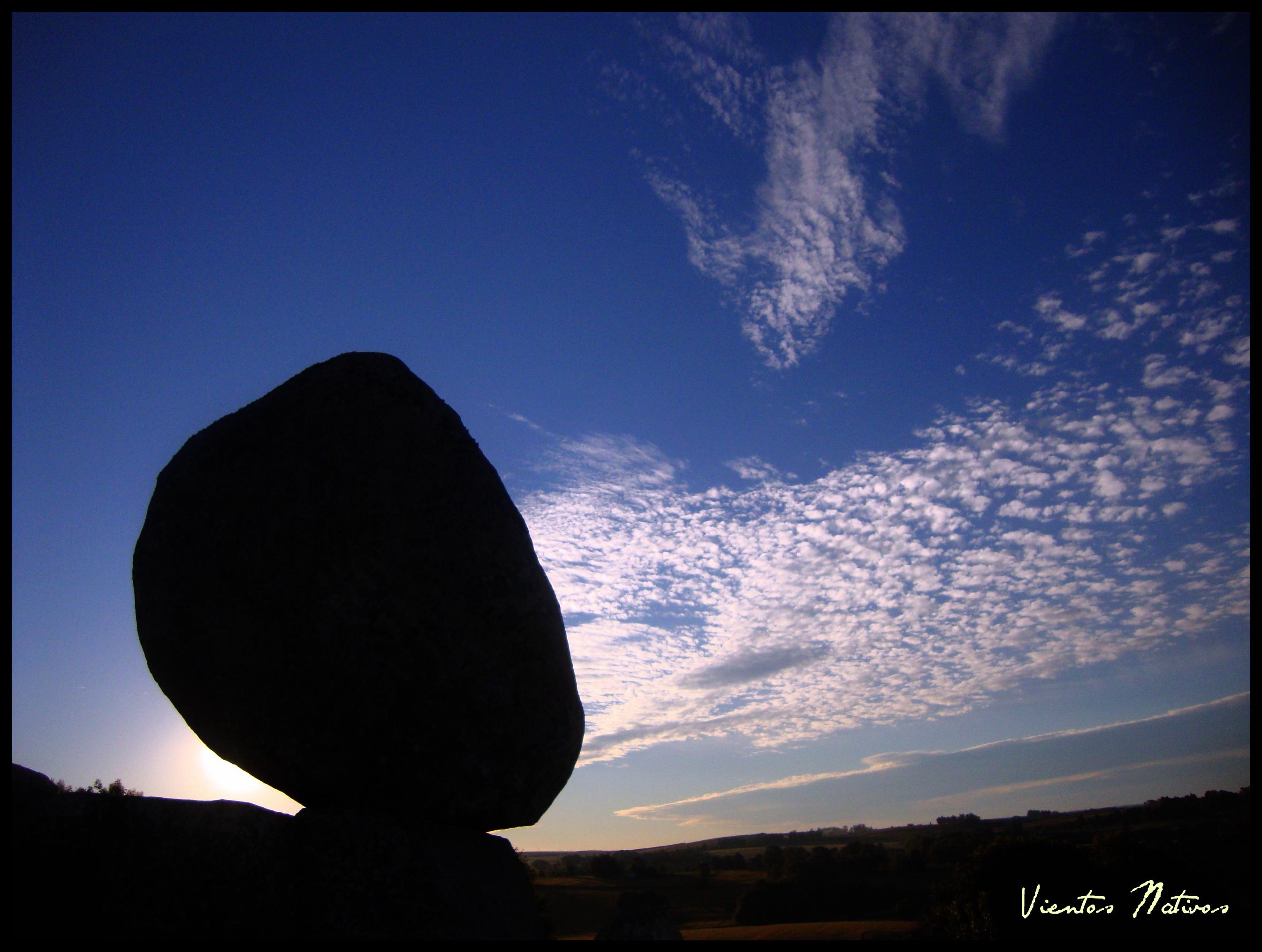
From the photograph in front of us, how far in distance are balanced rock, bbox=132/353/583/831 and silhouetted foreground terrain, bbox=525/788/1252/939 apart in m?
2.22

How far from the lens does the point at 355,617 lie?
17.6 feet

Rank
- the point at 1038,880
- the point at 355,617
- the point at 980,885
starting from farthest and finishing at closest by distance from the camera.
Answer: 1. the point at 980,885
2. the point at 1038,880
3. the point at 355,617

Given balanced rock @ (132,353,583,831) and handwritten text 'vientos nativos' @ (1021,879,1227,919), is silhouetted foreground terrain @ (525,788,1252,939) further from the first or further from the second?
balanced rock @ (132,353,583,831)

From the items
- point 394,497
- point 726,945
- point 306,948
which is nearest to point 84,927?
point 306,948

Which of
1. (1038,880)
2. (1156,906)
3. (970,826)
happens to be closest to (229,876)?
(1156,906)

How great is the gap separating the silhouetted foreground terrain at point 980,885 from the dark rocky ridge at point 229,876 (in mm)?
2081

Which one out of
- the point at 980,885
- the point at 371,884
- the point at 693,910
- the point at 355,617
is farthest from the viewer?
the point at 693,910

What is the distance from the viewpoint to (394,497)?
5715mm

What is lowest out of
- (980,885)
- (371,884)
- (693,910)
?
(693,910)

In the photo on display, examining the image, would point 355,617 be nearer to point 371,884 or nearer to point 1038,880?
point 371,884

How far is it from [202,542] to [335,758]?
2094 millimetres

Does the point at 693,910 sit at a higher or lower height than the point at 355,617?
lower

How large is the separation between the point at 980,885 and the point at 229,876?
49.5 feet

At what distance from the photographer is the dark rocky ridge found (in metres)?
4.83
